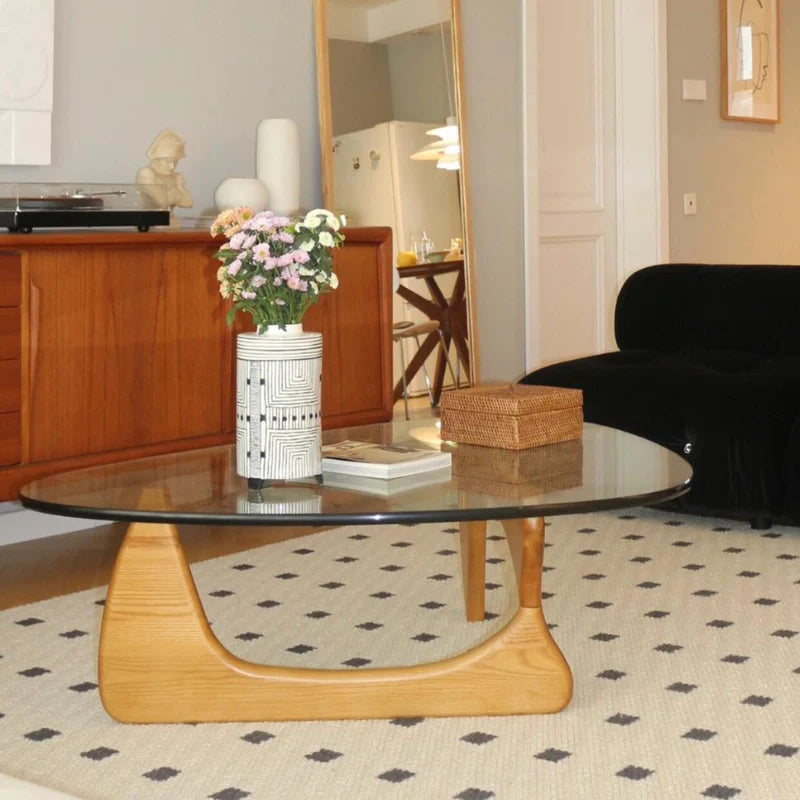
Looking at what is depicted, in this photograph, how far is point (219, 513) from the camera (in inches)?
94.5

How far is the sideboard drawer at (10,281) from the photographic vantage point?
3561 mm

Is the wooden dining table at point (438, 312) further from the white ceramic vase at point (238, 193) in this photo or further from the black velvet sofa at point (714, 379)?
the white ceramic vase at point (238, 193)

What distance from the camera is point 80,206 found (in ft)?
12.6

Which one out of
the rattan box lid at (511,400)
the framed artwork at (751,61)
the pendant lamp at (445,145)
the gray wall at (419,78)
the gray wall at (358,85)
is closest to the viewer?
the rattan box lid at (511,400)

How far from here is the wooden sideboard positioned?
142 inches

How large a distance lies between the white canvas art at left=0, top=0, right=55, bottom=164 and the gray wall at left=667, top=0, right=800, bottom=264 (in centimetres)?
361

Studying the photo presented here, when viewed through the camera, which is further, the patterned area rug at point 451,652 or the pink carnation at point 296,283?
the pink carnation at point 296,283

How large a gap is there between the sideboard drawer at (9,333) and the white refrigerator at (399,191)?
1710mm

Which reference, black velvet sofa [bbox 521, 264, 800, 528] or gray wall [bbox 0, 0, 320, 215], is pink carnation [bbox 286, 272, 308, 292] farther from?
black velvet sofa [bbox 521, 264, 800, 528]

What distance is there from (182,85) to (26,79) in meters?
0.62

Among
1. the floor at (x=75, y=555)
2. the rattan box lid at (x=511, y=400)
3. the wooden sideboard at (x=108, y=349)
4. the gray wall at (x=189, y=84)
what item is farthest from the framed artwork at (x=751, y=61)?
the rattan box lid at (x=511, y=400)

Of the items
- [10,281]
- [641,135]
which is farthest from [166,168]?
[641,135]

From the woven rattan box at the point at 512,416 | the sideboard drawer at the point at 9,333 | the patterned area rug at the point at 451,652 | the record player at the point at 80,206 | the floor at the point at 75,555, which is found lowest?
the patterned area rug at the point at 451,652

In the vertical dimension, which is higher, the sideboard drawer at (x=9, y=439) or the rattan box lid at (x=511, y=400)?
the rattan box lid at (x=511, y=400)
